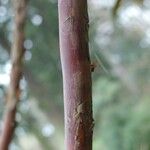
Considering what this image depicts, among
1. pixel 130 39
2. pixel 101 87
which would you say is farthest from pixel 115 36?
pixel 101 87

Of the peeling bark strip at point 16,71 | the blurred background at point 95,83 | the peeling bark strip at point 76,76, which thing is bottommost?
the peeling bark strip at point 76,76

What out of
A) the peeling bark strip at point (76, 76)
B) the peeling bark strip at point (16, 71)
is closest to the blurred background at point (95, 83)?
the peeling bark strip at point (16, 71)

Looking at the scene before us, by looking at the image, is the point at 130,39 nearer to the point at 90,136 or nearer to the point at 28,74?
the point at 28,74

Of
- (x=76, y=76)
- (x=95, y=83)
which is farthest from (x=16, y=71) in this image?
(x=95, y=83)

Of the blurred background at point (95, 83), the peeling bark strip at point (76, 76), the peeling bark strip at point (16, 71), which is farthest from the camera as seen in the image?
the blurred background at point (95, 83)

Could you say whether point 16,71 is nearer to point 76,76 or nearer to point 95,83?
point 76,76

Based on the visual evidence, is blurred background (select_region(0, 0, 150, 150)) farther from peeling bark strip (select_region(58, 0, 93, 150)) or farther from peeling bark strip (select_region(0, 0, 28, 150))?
peeling bark strip (select_region(58, 0, 93, 150))

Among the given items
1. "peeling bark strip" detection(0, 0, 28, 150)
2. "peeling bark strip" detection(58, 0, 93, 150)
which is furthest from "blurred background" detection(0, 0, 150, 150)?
"peeling bark strip" detection(58, 0, 93, 150)

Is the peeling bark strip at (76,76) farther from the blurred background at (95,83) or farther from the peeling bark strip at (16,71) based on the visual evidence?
the blurred background at (95,83)
